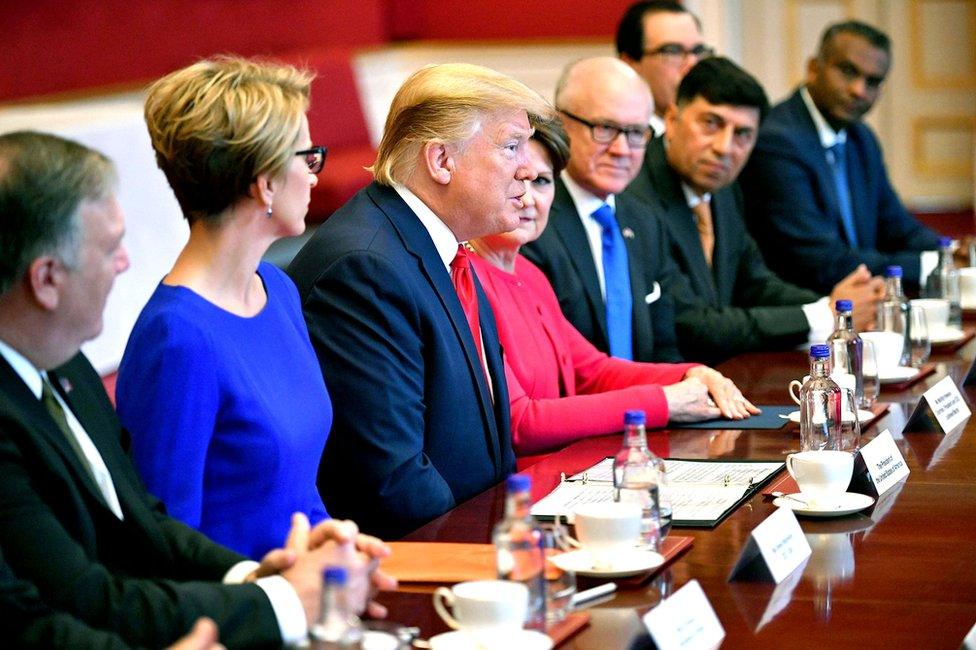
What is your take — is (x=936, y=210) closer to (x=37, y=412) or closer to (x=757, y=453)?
(x=757, y=453)

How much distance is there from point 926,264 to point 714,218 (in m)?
0.67

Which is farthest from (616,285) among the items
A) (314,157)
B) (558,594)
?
(558,594)

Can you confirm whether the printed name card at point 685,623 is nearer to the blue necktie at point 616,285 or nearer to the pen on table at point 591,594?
the pen on table at point 591,594

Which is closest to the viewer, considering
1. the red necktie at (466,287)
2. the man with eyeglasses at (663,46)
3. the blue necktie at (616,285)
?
the red necktie at (466,287)

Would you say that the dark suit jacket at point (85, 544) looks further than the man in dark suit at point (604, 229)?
No

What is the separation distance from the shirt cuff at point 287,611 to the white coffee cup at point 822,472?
0.82 meters

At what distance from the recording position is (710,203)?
441 centimetres

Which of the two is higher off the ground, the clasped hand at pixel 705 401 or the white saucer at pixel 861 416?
the clasped hand at pixel 705 401

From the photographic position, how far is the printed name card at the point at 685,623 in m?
1.49

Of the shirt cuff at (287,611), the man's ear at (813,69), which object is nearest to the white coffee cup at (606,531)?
the shirt cuff at (287,611)

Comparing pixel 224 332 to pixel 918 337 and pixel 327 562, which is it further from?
pixel 918 337

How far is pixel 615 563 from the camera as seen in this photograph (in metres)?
1.74

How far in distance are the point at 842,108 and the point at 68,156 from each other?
4084 mm

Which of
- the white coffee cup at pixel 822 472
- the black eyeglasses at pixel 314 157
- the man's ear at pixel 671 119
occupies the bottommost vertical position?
the white coffee cup at pixel 822 472
